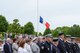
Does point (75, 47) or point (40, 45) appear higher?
point (40, 45)

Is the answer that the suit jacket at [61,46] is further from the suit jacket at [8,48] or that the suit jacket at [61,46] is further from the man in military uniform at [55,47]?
the suit jacket at [8,48]

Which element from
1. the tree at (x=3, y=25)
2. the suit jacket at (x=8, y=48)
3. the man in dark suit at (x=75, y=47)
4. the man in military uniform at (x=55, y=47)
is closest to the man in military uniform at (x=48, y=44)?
the man in military uniform at (x=55, y=47)

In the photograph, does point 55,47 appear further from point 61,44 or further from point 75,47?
point 75,47

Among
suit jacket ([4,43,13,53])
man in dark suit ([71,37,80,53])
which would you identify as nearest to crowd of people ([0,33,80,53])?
suit jacket ([4,43,13,53])

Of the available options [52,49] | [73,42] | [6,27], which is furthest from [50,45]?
[6,27]

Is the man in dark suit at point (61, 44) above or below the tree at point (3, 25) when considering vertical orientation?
below

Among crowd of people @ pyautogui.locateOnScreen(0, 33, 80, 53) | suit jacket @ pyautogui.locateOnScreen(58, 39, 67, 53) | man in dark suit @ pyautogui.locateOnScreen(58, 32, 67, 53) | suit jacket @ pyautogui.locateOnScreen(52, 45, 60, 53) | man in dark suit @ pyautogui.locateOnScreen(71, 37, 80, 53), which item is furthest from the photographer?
man in dark suit @ pyautogui.locateOnScreen(71, 37, 80, 53)

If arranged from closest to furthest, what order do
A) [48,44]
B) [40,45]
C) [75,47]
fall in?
1. [48,44]
2. [40,45]
3. [75,47]

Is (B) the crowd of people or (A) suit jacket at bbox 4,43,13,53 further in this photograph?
(A) suit jacket at bbox 4,43,13,53

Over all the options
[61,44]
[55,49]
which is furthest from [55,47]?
A: [61,44]

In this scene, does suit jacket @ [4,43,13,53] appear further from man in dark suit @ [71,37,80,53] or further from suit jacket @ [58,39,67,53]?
man in dark suit @ [71,37,80,53]

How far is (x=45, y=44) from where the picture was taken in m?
15.0

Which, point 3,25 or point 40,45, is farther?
point 3,25

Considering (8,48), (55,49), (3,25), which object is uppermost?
(3,25)
